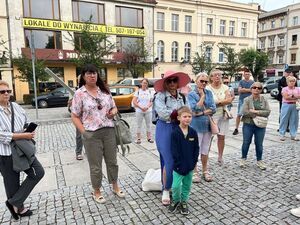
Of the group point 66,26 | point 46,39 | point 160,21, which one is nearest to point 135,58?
point 160,21

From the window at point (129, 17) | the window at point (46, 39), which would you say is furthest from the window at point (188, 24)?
the window at point (46, 39)

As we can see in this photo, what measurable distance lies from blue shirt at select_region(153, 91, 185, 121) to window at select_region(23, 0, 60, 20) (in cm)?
2383

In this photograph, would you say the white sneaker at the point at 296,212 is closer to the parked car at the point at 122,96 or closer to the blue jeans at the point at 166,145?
the blue jeans at the point at 166,145

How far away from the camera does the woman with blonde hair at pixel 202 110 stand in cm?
397

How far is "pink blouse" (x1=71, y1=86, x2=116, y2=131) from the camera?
334 cm

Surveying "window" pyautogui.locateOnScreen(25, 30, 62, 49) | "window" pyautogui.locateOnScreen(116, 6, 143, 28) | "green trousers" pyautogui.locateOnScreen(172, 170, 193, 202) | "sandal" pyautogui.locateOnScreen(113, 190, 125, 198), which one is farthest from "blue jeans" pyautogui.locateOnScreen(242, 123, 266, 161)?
"window" pyautogui.locateOnScreen(116, 6, 143, 28)

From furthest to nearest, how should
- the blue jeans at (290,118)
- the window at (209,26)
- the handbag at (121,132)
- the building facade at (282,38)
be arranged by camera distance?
1. the building facade at (282,38)
2. the window at (209,26)
3. the blue jeans at (290,118)
4. the handbag at (121,132)

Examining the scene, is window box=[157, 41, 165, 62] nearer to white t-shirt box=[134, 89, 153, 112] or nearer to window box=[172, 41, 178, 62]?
window box=[172, 41, 178, 62]

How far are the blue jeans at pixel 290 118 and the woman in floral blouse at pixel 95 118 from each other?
207 inches

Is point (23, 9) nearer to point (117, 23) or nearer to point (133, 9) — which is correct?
point (117, 23)

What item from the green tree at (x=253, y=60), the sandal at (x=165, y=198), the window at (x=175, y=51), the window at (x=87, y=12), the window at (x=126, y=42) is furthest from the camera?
the window at (x=175, y=51)

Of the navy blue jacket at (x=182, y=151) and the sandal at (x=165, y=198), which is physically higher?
the navy blue jacket at (x=182, y=151)

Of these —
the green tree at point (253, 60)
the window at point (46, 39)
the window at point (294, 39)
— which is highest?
the window at point (294, 39)

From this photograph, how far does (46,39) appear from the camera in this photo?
23984 mm
